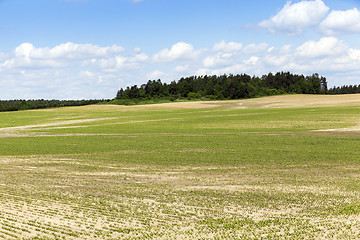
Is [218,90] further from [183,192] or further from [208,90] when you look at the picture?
[183,192]

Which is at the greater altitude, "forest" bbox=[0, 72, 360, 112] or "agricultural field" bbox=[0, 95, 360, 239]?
"forest" bbox=[0, 72, 360, 112]

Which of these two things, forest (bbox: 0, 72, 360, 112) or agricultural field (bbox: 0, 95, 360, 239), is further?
forest (bbox: 0, 72, 360, 112)

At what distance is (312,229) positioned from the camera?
12758 millimetres

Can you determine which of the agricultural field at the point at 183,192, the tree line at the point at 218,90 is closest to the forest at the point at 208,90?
the tree line at the point at 218,90

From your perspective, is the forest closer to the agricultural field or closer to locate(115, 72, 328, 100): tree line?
locate(115, 72, 328, 100): tree line

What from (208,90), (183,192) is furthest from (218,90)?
(183,192)

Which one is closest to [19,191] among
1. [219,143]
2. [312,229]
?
[312,229]

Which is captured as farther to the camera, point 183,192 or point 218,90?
point 218,90

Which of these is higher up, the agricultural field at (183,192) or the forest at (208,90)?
the forest at (208,90)

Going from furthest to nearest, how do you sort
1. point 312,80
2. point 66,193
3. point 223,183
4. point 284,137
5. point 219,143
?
point 312,80, point 284,137, point 219,143, point 223,183, point 66,193

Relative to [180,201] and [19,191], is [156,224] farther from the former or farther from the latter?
[19,191]

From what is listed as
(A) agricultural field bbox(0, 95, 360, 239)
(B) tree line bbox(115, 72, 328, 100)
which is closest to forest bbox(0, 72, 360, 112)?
(B) tree line bbox(115, 72, 328, 100)

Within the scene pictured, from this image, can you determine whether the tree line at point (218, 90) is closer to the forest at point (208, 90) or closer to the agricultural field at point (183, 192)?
the forest at point (208, 90)

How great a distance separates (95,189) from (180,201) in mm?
4814
